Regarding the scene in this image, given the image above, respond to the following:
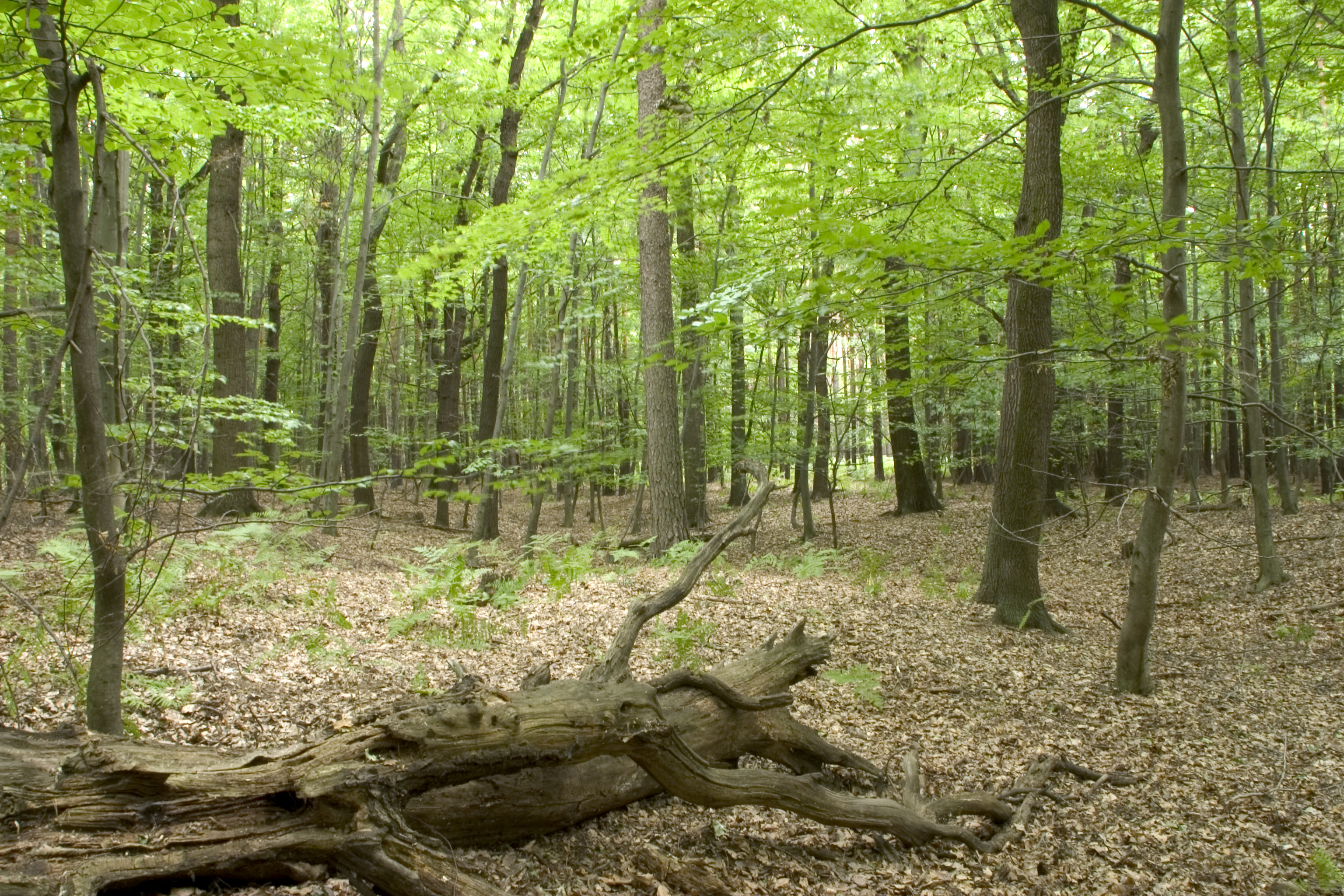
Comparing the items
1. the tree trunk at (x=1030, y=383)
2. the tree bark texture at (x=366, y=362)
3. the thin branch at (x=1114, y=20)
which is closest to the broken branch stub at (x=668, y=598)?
the tree trunk at (x=1030, y=383)

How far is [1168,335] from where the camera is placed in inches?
200

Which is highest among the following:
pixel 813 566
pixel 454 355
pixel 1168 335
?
pixel 454 355

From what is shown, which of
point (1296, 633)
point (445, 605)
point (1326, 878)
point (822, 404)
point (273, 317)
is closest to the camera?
point (1326, 878)

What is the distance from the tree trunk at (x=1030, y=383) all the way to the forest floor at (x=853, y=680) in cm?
52

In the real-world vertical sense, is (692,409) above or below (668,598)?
above

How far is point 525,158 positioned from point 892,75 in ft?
33.0

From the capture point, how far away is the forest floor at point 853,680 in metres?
4.04

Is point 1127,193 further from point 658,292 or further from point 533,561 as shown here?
point 533,561

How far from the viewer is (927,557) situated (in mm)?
13031

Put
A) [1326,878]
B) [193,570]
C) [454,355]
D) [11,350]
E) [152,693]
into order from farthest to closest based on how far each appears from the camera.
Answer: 1. [454,355]
2. [11,350]
3. [193,570]
4. [152,693]
5. [1326,878]

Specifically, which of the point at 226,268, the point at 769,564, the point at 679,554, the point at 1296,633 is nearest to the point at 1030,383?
the point at 1296,633

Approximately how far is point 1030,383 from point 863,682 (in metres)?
3.96

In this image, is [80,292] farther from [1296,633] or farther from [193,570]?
[1296,633]

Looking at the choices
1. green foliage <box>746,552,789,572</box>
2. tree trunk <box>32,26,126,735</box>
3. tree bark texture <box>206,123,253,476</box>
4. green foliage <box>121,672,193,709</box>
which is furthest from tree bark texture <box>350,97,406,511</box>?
tree trunk <box>32,26,126,735</box>
